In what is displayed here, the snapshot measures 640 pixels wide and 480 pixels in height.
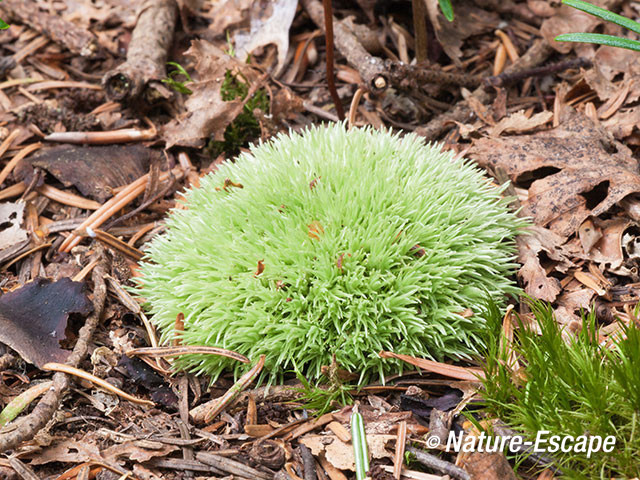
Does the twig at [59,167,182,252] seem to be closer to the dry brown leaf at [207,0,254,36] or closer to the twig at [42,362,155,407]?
the twig at [42,362,155,407]

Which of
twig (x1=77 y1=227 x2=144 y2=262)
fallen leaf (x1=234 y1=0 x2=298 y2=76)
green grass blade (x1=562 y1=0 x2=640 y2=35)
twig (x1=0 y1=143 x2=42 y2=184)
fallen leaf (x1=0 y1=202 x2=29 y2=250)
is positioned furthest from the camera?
fallen leaf (x1=234 y1=0 x2=298 y2=76)

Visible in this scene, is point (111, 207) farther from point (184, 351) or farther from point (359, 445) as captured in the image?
point (359, 445)

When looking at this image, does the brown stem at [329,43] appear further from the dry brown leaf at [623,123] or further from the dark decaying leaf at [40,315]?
the dark decaying leaf at [40,315]

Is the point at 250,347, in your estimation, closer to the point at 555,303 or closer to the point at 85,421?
the point at 85,421

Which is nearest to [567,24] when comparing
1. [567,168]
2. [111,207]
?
[567,168]

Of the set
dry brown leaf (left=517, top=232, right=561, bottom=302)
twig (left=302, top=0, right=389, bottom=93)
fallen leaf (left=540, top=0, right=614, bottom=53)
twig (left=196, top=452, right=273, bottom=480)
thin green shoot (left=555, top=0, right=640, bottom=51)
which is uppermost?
thin green shoot (left=555, top=0, right=640, bottom=51)

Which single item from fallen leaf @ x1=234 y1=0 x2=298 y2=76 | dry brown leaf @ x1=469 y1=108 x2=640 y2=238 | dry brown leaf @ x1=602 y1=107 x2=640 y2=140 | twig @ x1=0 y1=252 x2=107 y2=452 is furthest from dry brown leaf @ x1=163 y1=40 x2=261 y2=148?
dry brown leaf @ x1=602 y1=107 x2=640 y2=140

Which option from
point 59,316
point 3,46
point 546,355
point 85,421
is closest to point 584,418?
point 546,355

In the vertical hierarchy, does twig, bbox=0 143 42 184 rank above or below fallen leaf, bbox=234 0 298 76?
below
